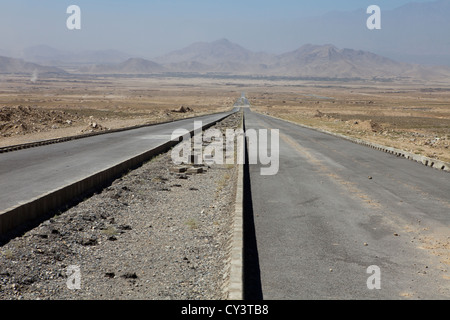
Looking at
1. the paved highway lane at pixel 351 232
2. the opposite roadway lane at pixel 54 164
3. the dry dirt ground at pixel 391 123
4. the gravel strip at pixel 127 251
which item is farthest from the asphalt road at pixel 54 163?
the dry dirt ground at pixel 391 123

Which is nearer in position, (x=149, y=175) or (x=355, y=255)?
(x=355, y=255)

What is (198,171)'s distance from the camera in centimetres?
2041

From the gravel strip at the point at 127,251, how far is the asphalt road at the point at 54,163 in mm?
1865

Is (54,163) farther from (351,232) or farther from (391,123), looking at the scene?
(391,123)

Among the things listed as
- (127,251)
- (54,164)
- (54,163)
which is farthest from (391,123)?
(127,251)

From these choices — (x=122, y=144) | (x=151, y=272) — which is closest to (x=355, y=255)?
(x=151, y=272)

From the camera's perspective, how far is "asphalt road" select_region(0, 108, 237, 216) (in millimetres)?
14219

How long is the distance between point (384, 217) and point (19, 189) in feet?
36.5

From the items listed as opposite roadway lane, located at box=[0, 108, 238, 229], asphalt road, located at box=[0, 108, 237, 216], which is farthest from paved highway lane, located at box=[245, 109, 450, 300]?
asphalt road, located at box=[0, 108, 237, 216]

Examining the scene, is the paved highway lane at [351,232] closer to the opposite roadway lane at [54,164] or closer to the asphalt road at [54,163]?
the opposite roadway lane at [54,164]

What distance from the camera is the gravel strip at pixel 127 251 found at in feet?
A: 25.2

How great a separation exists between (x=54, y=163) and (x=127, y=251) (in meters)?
12.0

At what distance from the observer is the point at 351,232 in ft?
36.1
